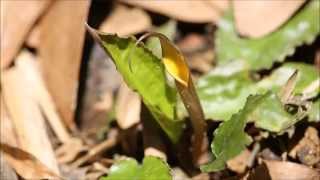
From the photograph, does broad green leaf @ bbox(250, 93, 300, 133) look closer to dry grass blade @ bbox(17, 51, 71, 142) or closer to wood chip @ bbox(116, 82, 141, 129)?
wood chip @ bbox(116, 82, 141, 129)

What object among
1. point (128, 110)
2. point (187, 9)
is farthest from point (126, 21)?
point (128, 110)

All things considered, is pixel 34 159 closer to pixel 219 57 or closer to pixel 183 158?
pixel 183 158

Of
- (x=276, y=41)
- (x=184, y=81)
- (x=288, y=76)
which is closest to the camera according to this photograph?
(x=184, y=81)

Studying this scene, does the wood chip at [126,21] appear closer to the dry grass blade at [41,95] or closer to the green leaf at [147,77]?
the dry grass blade at [41,95]

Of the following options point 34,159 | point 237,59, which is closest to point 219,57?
point 237,59

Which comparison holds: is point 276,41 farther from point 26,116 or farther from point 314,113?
point 26,116

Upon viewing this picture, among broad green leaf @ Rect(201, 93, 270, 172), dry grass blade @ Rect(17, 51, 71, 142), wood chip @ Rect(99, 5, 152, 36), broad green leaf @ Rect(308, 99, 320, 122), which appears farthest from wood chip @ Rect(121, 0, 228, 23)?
broad green leaf @ Rect(201, 93, 270, 172)

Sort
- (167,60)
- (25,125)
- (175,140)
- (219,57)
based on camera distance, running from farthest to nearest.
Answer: (219,57) < (25,125) < (175,140) < (167,60)

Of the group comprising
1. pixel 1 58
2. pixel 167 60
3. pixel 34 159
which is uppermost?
pixel 167 60
